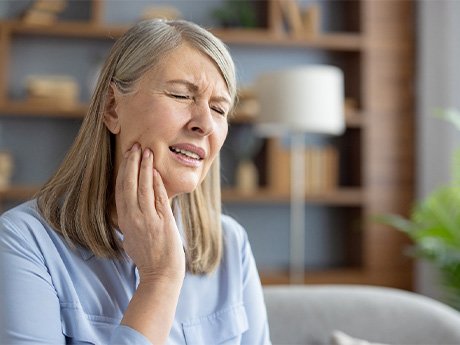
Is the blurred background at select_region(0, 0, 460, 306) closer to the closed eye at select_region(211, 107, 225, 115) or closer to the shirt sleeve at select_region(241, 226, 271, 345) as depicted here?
the shirt sleeve at select_region(241, 226, 271, 345)

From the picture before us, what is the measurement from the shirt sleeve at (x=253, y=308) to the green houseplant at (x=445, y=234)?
213 centimetres

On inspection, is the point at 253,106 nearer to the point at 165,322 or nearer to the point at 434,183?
the point at 434,183

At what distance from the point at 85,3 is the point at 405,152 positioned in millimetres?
2238

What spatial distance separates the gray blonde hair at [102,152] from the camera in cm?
148

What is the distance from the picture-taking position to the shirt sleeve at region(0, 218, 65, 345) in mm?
1286

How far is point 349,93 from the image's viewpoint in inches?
194

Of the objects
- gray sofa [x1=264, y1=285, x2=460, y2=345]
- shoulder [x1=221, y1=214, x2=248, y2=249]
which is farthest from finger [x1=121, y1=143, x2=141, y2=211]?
gray sofa [x1=264, y1=285, x2=460, y2=345]

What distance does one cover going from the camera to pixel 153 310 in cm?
134

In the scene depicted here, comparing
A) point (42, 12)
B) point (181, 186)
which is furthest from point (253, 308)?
point (42, 12)

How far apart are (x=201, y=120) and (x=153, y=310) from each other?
0.38 meters

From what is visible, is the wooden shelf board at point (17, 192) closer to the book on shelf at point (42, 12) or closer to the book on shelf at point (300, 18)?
the book on shelf at point (42, 12)

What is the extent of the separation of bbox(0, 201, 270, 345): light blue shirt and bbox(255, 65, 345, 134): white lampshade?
2239mm

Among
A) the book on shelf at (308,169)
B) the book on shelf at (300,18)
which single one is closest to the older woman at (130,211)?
the book on shelf at (308,169)

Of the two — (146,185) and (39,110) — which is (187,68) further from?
(39,110)
